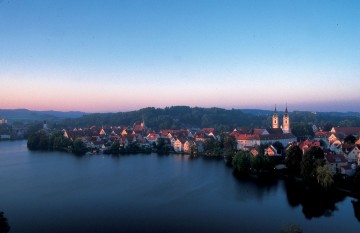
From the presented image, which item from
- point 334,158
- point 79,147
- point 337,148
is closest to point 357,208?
point 334,158

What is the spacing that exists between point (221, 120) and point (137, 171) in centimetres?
2435

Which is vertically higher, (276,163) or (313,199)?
(276,163)

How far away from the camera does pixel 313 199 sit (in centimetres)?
797

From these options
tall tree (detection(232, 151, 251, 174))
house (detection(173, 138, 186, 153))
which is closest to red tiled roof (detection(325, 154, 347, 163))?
tall tree (detection(232, 151, 251, 174))

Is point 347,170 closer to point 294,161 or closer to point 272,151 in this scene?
point 294,161

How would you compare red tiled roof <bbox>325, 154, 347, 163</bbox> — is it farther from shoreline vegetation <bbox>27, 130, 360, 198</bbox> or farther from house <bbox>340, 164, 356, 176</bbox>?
house <bbox>340, 164, 356, 176</bbox>

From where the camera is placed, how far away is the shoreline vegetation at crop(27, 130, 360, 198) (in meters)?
8.49

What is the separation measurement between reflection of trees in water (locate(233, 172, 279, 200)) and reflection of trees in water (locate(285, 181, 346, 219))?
49cm

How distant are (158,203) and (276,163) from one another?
5.55 m

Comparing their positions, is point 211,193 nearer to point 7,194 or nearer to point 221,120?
point 7,194

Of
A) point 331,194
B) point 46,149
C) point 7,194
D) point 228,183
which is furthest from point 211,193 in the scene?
point 46,149

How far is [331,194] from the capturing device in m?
8.23

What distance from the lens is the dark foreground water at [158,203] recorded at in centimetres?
652

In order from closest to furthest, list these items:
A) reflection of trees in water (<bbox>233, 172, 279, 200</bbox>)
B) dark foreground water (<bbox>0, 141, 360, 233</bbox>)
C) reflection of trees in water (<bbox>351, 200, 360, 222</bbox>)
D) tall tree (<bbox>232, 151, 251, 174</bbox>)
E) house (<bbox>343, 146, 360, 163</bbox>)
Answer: dark foreground water (<bbox>0, 141, 360, 233</bbox>)
reflection of trees in water (<bbox>351, 200, 360, 222</bbox>)
reflection of trees in water (<bbox>233, 172, 279, 200</bbox>)
tall tree (<bbox>232, 151, 251, 174</bbox>)
house (<bbox>343, 146, 360, 163</bbox>)
